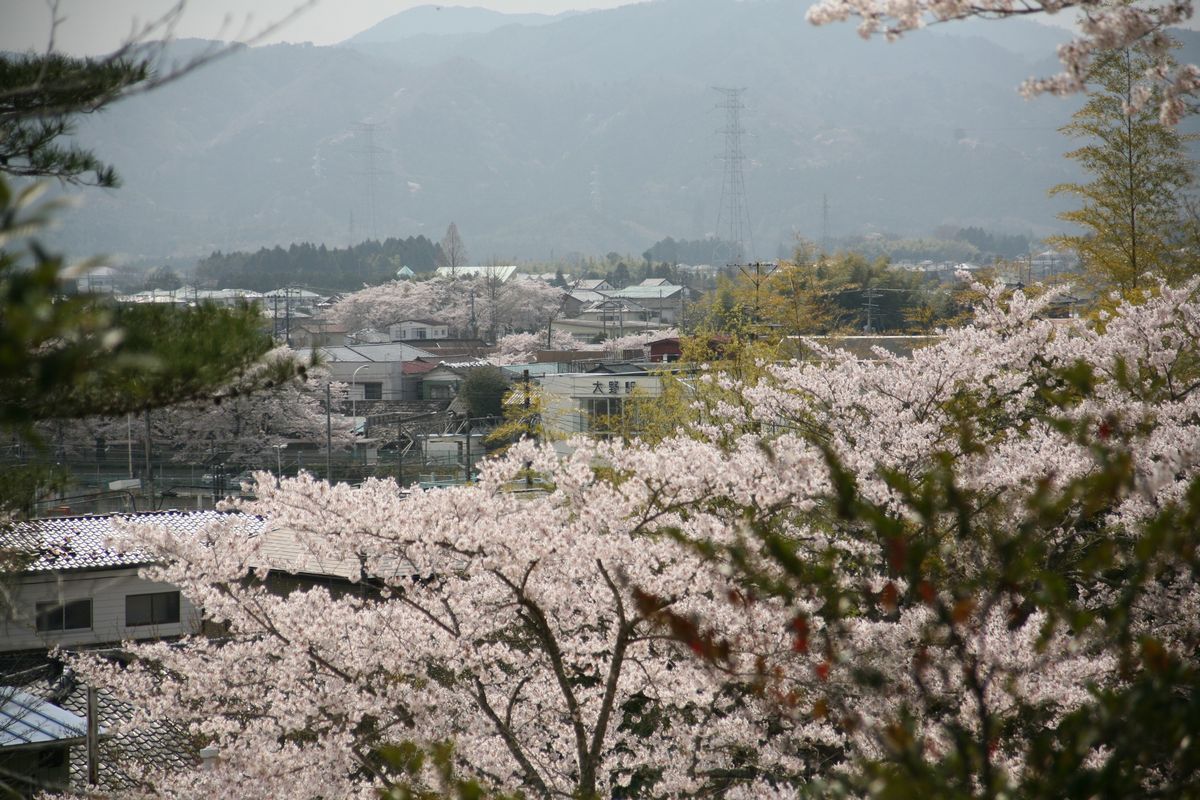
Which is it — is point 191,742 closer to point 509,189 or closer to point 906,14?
point 906,14

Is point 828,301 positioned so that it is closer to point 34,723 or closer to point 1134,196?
point 1134,196

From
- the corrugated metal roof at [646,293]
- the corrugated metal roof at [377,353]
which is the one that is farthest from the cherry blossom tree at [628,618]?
the corrugated metal roof at [646,293]

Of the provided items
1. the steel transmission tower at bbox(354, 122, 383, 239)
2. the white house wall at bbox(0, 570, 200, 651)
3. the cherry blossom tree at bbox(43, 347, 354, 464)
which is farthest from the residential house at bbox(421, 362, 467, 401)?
the steel transmission tower at bbox(354, 122, 383, 239)

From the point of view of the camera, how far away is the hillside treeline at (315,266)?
3118 inches

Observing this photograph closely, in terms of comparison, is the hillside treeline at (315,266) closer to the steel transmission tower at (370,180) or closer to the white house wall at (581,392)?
the white house wall at (581,392)

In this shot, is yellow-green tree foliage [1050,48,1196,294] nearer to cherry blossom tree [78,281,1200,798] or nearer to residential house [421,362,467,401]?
cherry blossom tree [78,281,1200,798]

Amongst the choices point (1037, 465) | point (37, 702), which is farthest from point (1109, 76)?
point (37, 702)

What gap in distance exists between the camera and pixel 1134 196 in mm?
13617

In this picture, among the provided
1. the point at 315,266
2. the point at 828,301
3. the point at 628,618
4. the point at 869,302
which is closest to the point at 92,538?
the point at 628,618

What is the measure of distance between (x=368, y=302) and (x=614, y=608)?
55.2m

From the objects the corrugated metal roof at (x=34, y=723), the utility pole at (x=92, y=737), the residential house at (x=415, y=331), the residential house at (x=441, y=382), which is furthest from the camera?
the residential house at (x=415, y=331)

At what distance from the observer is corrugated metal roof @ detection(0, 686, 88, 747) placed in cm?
724

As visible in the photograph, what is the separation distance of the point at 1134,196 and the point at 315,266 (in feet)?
263

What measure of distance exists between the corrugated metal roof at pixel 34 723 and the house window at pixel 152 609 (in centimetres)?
484
